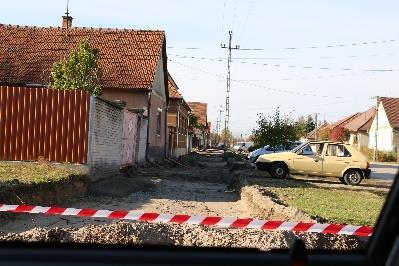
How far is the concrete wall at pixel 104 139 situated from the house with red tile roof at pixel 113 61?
617cm

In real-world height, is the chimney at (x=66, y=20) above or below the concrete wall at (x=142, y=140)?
above

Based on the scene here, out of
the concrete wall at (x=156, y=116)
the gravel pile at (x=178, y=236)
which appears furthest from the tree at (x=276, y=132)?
the gravel pile at (x=178, y=236)

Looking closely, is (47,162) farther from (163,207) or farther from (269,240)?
(269,240)

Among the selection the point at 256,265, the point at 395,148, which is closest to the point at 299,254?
the point at 256,265

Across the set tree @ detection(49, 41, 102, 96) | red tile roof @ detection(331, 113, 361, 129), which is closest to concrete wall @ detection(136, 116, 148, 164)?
tree @ detection(49, 41, 102, 96)

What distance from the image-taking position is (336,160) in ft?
69.4

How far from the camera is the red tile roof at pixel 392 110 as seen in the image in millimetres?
60625

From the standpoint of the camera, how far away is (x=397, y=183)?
187cm

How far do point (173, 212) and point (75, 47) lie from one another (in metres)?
19.9

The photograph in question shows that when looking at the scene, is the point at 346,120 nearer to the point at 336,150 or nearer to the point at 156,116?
the point at 156,116

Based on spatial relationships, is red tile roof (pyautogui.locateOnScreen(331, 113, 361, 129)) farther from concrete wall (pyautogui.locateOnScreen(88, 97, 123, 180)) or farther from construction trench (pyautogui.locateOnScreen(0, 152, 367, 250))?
concrete wall (pyautogui.locateOnScreen(88, 97, 123, 180))

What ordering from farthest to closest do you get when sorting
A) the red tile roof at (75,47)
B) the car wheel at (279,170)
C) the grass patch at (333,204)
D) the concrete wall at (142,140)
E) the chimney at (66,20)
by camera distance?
the chimney at (66,20)
the red tile roof at (75,47)
the concrete wall at (142,140)
the car wheel at (279,170)
the grass patch at (333,204)

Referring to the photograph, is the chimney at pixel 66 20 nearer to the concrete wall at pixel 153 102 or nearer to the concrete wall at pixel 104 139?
the concrete wall at pixel 153 102

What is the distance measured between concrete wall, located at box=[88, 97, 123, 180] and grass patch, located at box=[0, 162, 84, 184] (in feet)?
3.23
